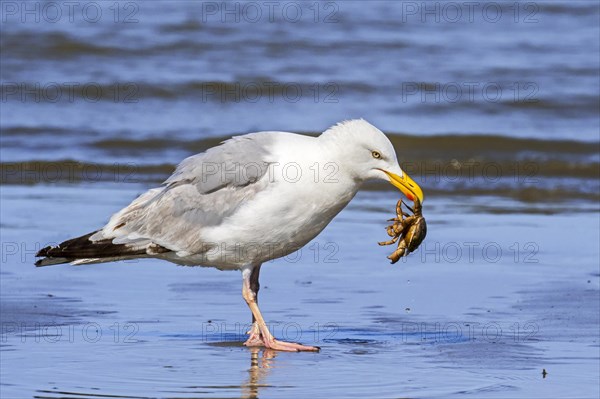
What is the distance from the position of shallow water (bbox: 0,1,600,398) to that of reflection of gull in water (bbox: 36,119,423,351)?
1.41 feet

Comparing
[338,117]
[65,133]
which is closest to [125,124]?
[65,133]

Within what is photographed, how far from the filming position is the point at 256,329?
6621mm

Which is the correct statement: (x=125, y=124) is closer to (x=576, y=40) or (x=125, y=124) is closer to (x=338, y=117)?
(x=338, y=117)

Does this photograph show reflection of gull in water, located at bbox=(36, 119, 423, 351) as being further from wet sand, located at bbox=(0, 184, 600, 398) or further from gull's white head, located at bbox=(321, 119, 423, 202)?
wet sand, located at bbox=(0, 184, 600, 398)

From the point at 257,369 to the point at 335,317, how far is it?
3.86 ft

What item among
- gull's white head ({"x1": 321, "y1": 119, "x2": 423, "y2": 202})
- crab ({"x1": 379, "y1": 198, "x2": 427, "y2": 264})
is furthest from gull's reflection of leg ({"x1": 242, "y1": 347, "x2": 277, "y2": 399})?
gull's white head ({"x1": 321, "y1": 119, "x2": 423, "y2": 202})

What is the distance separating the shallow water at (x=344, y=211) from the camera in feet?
19.9

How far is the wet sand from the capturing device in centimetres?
573

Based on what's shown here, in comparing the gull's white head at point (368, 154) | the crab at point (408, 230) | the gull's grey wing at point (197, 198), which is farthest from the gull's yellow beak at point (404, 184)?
the gull's grey wing at point (197, 198)

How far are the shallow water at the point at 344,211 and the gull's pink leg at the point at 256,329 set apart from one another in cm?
10

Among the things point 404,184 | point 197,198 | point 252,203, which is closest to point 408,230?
point 404,184

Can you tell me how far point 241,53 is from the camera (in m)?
18.8

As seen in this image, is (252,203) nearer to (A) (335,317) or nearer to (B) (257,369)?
(B) (257,369)

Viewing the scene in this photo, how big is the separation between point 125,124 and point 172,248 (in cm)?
802
